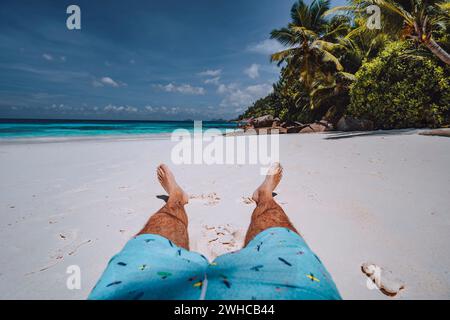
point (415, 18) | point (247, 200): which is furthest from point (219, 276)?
point (415, 18)

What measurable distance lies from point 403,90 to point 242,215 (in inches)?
401

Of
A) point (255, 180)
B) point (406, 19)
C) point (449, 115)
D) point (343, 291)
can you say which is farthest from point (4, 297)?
point (449, 115)

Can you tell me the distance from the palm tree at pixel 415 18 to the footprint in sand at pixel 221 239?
8.89 metres

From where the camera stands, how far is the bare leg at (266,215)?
4.40 ft

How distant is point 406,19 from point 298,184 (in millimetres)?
8196

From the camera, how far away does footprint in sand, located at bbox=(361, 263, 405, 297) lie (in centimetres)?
103

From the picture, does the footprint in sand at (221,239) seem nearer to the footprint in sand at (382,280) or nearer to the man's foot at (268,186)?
the man's foot at (268,186)

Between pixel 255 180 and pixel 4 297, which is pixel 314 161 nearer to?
pixel 255 180

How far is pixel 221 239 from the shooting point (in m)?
1.54

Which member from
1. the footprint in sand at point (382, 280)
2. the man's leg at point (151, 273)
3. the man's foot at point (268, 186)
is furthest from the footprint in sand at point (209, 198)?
the footprint in sand at point (382, 280)

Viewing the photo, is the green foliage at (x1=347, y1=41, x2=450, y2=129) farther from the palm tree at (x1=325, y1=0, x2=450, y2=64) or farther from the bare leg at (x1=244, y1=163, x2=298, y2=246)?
the bare leg at (x1=244, y1=163, x2=298, y2=246)

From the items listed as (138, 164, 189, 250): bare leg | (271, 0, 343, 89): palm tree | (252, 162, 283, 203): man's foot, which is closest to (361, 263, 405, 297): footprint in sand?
(252, 162, 283, 203): man's foot

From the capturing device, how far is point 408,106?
27.9ft

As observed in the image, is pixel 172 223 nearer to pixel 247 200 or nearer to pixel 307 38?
pixel 247 200
